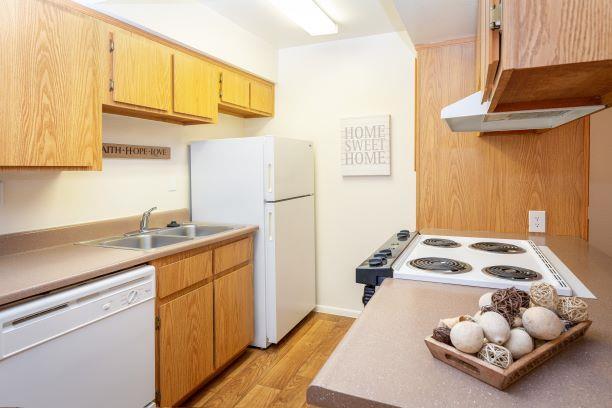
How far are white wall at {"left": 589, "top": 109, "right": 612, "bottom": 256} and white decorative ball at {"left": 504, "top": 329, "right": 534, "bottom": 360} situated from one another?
143 centimetres

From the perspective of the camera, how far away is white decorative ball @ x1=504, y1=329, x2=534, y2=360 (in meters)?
0.68

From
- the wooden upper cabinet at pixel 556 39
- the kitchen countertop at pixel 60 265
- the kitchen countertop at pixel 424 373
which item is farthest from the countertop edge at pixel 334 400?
the kitchen countertop at pixel 60 265

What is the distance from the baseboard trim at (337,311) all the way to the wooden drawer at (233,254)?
109 cm

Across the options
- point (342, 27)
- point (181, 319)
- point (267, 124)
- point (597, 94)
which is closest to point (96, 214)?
point (181, 319)

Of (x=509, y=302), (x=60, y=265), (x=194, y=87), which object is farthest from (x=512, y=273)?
(x=194, y=87)

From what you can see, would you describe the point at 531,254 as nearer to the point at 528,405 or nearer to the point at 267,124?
the point at 528,405

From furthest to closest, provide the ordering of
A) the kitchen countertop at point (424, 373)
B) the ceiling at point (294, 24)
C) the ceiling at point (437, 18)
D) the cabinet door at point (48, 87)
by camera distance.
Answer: the ceiling at point (294, 24) → the ceiling at point (437, 18) → the cabinet door at point (48, 87) → the kitchen countertop at point (424, 373)

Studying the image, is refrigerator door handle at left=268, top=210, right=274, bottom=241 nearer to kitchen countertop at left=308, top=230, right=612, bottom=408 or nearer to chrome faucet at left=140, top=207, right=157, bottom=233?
chrome faucet at left=140, top=207, right=157, bottom=233

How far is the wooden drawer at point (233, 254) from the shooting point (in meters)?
2.27

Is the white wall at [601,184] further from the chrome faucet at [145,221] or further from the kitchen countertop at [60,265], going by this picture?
the chrome faucet at [145,221]

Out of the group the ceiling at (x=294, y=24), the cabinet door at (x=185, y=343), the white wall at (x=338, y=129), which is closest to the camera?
the cabinet door at (x=185, y=343)

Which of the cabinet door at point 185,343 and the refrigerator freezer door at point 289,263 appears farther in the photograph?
the refrigerator freezer door at point 289,263

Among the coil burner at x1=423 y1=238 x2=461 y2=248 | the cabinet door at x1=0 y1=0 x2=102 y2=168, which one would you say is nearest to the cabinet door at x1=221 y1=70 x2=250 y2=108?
the cabinet door at x1=0 y1=0 x2=102 y2=168

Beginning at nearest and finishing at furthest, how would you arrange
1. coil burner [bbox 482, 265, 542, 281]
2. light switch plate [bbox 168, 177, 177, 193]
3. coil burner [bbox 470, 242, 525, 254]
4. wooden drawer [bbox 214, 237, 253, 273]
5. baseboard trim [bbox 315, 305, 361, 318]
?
coil burner [bbox 482, 265, 542, 281] → coil burner [bbox 470, 242, 525, 254] → wooden drawer [bbox 214, 237, 253, 273] → light switch plate [bbox 168, 177, 177, 193] → baseboard trim [bbox 315, 305, 361, 318]
